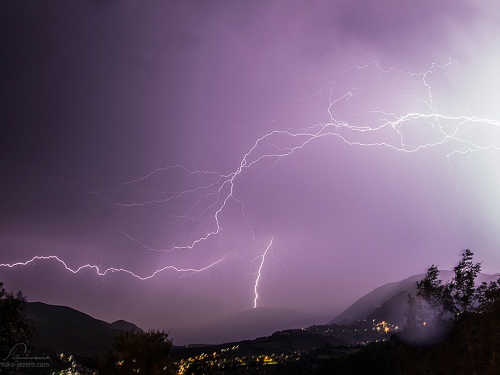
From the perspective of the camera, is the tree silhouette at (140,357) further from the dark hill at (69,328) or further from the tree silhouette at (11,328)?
the dark hill at (69,328)

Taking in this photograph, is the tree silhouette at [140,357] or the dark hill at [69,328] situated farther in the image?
the dark hill at [69,328]

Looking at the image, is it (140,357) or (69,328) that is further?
(69,328)

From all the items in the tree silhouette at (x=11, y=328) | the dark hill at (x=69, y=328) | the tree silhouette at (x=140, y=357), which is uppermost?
the tree silhouette at (x=11, y=328)

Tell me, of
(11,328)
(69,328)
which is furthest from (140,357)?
(69,328)

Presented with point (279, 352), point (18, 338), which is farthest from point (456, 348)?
point (279, 352)

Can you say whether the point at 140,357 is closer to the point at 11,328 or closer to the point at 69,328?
the point at 11,328

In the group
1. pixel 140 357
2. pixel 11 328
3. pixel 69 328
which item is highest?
pixel 11 328

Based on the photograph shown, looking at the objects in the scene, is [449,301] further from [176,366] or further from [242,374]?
[242,374]

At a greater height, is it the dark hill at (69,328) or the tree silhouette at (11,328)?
the tree silhouette at (11,328)

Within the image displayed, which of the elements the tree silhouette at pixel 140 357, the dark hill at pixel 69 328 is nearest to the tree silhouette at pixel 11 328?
the tree silhouette at pixel 140 357

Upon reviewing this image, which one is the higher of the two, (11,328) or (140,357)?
(11,328)

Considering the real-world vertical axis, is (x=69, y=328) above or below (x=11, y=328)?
below
